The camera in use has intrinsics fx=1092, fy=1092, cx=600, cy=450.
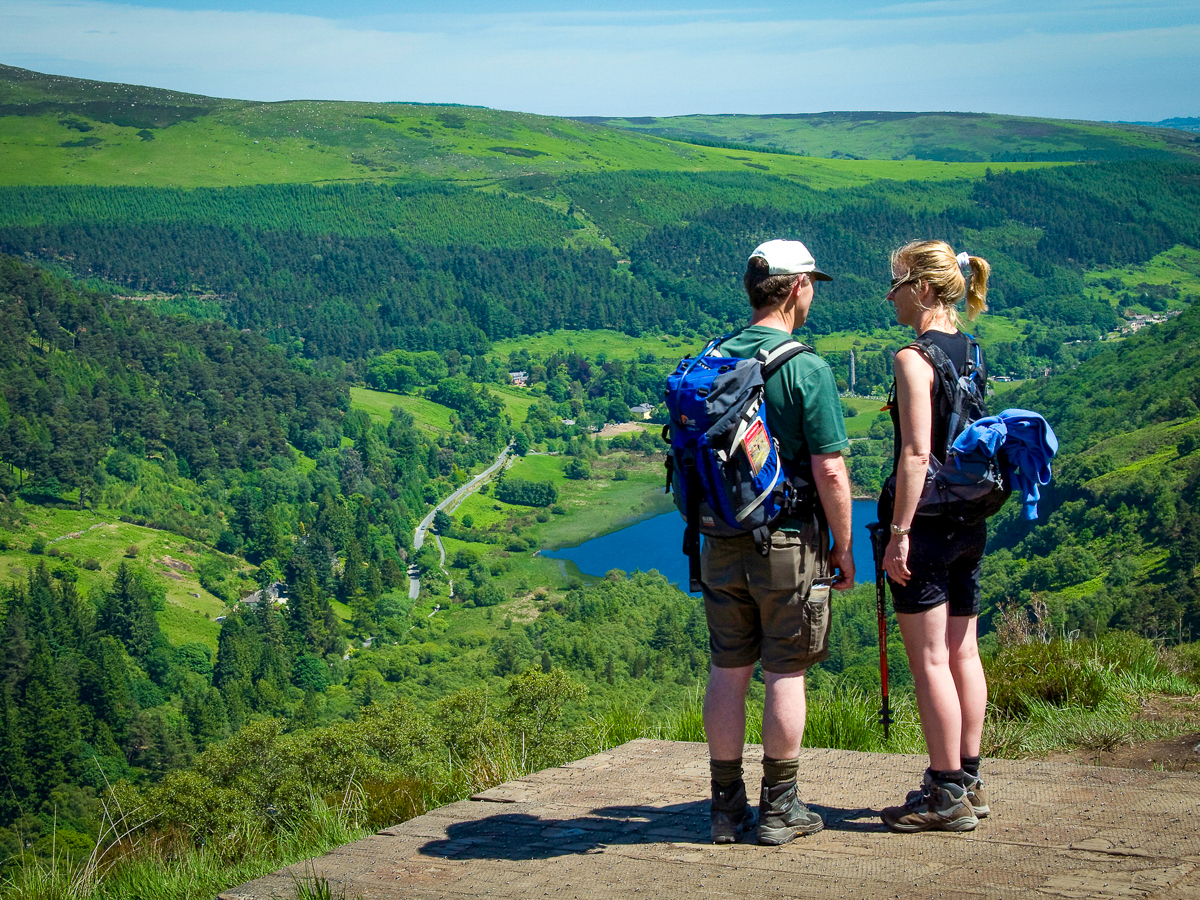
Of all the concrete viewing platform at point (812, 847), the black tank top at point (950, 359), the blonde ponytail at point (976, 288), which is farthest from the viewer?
the blonde ponytail at point (976, 288)

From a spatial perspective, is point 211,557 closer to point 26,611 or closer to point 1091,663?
point 26,611

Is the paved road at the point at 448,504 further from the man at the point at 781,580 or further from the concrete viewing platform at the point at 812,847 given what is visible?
A: the man at the point at 781,580

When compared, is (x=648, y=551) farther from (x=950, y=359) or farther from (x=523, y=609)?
(x=950, y=359)

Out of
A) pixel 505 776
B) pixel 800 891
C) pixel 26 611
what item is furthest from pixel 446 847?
pixel 26 611

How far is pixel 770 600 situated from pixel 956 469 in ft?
2.42

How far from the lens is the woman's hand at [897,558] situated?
3512 millimetres

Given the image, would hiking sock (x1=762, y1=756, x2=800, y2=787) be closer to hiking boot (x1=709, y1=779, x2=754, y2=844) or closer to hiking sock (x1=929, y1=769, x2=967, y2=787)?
hiking boot (x1=709, y1=779, x2=754, y2=844)

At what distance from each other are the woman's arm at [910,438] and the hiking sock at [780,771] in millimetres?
734

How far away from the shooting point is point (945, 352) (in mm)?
3578

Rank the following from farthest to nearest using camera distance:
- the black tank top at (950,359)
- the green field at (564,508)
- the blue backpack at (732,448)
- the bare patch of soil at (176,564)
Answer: the green field at (564,508) → the bare patch of soil at (176,564) → the black tank top at (950,359) → the blue backpack at (732,448)

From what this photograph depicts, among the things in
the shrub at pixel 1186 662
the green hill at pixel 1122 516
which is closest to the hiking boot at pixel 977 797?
the shrub at pixel 1186 662

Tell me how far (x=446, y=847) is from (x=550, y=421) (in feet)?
431

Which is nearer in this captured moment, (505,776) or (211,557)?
(505,776)

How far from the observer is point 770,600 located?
3.55 m
